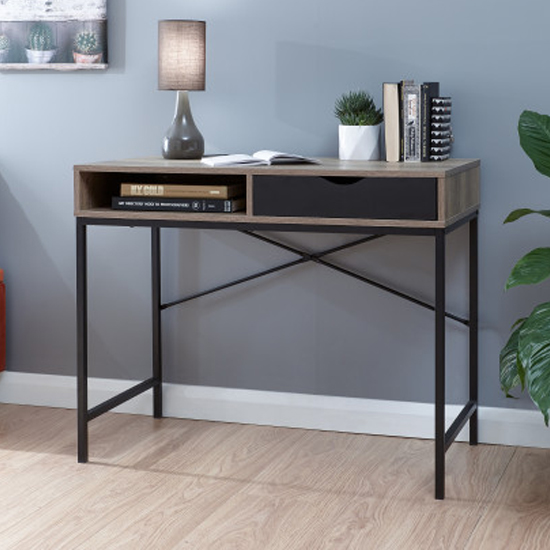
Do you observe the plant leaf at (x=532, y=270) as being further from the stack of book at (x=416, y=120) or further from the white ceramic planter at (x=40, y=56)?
the white ceramic planter at (x=40, y=56)

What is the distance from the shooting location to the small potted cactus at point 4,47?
334cm

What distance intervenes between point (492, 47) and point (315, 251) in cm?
79

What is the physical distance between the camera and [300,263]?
3.16 metres

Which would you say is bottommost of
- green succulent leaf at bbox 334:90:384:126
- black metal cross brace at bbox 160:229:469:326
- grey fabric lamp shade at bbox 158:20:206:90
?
black metal cross brace at bbox 160:229:469:326

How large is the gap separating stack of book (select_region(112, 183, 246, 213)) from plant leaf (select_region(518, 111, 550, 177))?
75 cm

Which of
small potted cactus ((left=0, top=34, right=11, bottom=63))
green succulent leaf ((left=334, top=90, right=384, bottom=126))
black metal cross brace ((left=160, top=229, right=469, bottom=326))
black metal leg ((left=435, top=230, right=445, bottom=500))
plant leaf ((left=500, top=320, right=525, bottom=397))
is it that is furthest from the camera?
small potted cactus ((left=0, top=34, right=11, bottom=63))

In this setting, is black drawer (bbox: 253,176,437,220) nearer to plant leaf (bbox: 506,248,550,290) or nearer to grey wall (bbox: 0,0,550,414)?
plant leaf (bbox: 506,248,550,290)

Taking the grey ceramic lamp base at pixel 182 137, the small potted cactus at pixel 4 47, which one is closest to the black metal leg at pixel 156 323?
the grey ceramic lamp base at pixel 182 137

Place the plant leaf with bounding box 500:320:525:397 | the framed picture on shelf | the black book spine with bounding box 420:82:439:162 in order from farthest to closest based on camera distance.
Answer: the framed picture on shelf, the black book spine with bounding box 420:82:439:162, the plant leaf with bounding box 500:320:525:397

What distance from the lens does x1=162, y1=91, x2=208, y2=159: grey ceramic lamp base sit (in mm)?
2967

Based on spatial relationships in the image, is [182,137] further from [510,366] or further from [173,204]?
[510,366]

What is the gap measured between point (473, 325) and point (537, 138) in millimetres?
645

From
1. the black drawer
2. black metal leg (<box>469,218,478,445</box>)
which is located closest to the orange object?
the black drawer

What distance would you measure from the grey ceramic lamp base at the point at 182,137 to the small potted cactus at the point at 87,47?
1.33 feet
